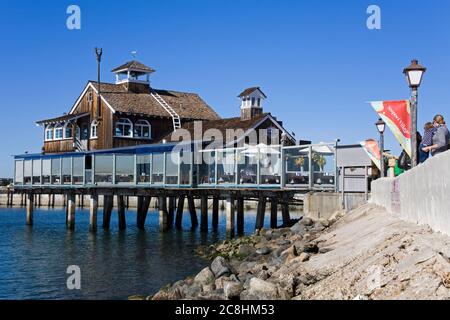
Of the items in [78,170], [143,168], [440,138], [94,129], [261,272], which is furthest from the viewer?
[94,129]

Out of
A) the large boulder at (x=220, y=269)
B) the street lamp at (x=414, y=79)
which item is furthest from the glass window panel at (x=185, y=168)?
the street lamp at (x=414, y=79)

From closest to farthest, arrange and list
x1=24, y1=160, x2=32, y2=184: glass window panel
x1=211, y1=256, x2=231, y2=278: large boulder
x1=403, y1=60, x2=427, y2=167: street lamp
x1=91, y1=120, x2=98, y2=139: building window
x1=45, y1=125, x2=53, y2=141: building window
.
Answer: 1. x1=403, y1=60, x2=427, y2=167: street lamp
2. x1=211, y1=256, x2=231, y2=278: large boulder
3. x1=24, y1=160, x2=32, y2=184: glass window panel
4. x1=91, y1=120, x2=98, y2=139: building window
5. x1=45, y1=125, x2=53, y2=141: building window

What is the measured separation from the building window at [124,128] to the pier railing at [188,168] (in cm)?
707

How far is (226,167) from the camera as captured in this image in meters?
26.8

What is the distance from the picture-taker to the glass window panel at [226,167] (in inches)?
1040

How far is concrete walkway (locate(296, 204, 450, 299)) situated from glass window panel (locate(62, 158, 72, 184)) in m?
26.1

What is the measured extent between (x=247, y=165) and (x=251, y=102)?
18742 mm

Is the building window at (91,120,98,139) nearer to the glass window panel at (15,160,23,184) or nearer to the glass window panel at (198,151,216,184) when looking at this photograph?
the glass window panel at (15,160,23,184)

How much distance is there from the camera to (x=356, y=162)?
70.5ft

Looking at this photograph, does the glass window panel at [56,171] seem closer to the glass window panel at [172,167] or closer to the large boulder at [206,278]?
the glass window panel at [172,167]

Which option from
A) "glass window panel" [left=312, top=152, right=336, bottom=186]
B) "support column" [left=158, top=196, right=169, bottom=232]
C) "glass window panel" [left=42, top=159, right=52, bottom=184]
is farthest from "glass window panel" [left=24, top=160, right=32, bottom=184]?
"glass window panel" [left=312, top=152, right=336, bottom=186]

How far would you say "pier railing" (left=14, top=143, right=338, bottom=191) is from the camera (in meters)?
22.5

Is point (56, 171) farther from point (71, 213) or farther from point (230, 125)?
point (230, 125)

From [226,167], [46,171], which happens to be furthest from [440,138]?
[46,171]
